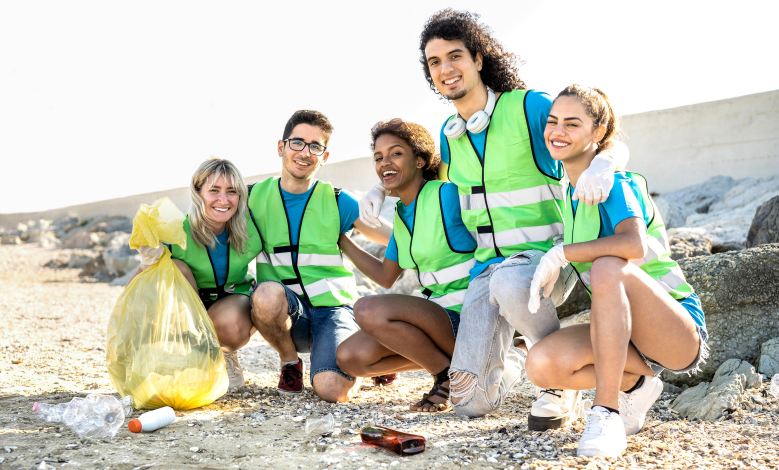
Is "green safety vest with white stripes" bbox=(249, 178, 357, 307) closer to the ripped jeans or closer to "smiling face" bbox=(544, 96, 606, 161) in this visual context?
the ripped jeans

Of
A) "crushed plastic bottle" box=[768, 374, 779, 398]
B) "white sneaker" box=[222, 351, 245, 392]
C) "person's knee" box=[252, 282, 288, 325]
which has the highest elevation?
"person's knee" box=[252, 282, 288, 325]

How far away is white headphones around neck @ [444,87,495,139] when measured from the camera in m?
4.02

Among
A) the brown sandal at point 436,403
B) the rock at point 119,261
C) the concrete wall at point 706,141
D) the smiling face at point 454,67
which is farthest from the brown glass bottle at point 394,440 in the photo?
the rock at point 119,261

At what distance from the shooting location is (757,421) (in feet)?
12.0

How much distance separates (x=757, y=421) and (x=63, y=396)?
3463 mm

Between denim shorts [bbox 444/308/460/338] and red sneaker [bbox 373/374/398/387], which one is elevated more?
denim shorts [bbox 444/308/460/338]

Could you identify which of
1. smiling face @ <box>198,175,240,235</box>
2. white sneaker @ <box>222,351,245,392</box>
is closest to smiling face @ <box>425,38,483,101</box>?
smiling face @ <box>198,175,240,235</box>

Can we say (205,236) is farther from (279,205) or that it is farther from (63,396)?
(63,396)

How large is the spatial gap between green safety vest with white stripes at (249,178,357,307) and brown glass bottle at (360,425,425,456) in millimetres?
1363

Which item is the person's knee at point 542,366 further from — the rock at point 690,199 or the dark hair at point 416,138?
the rock at point 690,199

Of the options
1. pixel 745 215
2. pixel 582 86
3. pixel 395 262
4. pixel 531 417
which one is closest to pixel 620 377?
pixel 531 417

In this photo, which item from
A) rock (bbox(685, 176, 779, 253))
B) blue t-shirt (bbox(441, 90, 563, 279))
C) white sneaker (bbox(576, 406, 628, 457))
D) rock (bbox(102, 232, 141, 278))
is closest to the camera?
white sneaker (bbox(576, 406, 628, 457))

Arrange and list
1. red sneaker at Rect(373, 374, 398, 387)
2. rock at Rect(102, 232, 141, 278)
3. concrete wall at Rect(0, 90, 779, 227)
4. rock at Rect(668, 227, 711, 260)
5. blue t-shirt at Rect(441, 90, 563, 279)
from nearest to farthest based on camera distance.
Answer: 1. blue t-shirt at Rect(441, 90, 563, 279)
2. red sneaker at Rect(373, 374, 398, 387)
3. rock at Rect(668, 227, 711, 260)
4. concrete wall at Rect(0, 90, 779, 227)
5. rock at Rect(102, 232, 141, 278)

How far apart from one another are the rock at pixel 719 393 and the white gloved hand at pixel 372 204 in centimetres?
183
